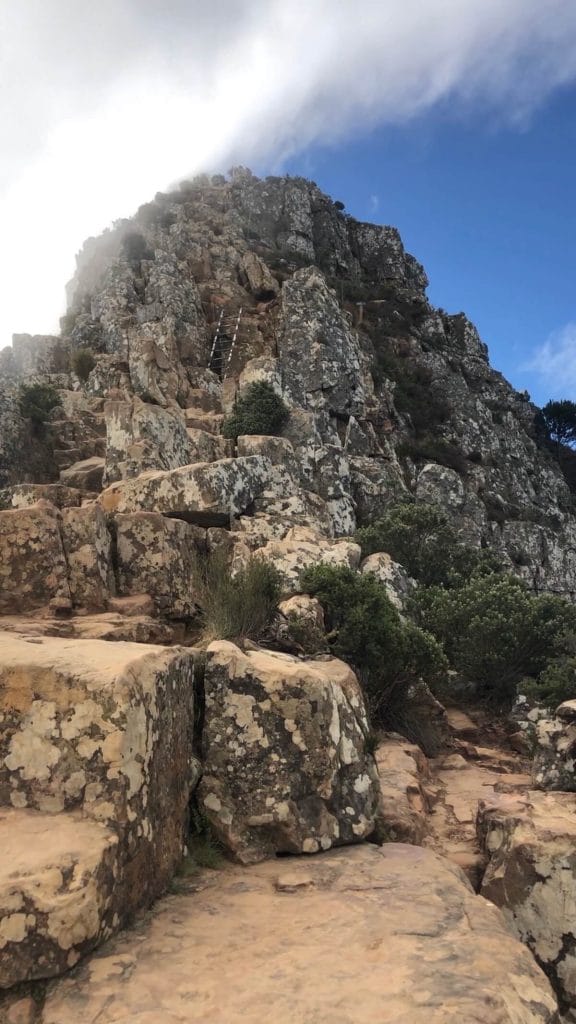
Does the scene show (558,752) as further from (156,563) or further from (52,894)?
(52,894)

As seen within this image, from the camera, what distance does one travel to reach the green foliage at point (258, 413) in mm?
27141

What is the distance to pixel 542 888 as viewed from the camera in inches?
209

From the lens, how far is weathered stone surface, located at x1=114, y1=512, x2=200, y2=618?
872 cm

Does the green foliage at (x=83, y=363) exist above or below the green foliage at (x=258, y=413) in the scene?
above

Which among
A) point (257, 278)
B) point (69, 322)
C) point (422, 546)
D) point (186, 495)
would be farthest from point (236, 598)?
point (69, 322)

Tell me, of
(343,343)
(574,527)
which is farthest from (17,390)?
(574,527)

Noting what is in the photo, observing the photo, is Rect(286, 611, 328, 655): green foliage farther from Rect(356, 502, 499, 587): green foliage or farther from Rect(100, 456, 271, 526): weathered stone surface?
Rect(356, 502, 499, 587): green foliage

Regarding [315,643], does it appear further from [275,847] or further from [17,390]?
[17,390]

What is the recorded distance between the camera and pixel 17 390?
28.2 meters

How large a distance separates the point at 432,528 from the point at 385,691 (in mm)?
12441

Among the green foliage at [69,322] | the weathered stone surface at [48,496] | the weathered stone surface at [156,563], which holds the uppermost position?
the green foliage at [69,322]

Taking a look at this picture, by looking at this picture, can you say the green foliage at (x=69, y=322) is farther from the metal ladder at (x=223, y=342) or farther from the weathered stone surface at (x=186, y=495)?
the weathered stone surface at (x=186, y=495)

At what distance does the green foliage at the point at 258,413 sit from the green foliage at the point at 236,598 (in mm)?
18132

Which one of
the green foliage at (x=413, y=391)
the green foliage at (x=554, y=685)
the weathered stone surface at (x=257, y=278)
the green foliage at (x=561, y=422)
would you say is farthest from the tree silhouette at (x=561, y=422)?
the green foliage at (x=554, y=685)
